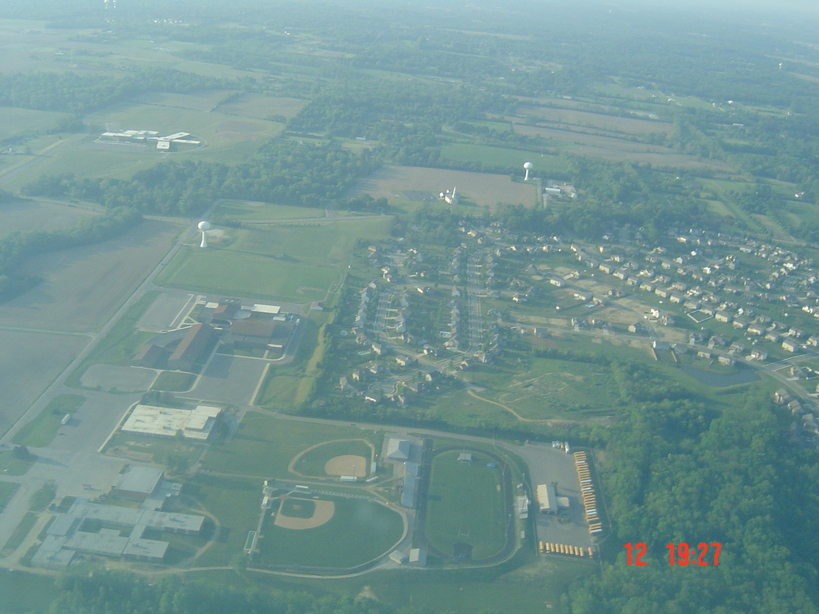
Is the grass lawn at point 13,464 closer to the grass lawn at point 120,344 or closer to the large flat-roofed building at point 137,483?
the large flat-roofed building at point 137,483

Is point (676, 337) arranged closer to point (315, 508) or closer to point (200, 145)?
point (315, 508)

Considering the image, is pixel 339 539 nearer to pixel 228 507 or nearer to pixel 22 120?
pixel 228 507

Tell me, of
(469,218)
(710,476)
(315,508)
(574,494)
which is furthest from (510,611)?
A: (469,218)

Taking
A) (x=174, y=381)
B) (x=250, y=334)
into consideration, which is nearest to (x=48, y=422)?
(x=174, y=381)

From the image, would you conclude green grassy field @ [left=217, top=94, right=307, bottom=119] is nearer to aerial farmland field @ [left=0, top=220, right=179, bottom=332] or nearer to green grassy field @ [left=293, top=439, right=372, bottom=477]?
aerial farmland field @ [left=0, top=220, right=179, bottom=332]
